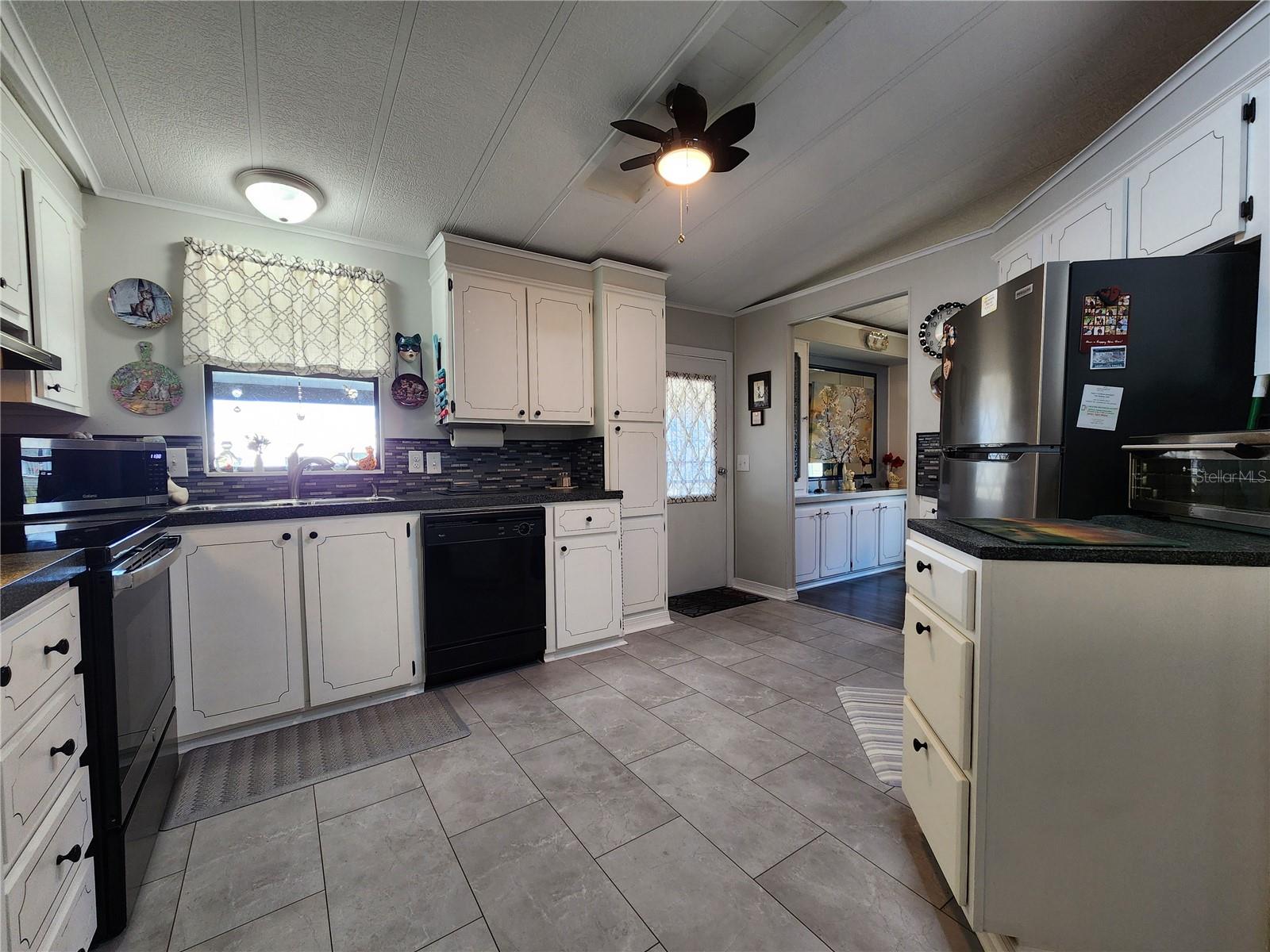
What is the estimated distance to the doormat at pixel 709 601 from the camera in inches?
152

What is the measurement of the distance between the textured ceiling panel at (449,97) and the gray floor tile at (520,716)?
8.19ft

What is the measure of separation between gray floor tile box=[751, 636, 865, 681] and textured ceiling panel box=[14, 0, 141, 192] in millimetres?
3737

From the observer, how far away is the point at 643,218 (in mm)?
2830

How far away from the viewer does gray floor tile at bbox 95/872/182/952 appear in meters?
1.20

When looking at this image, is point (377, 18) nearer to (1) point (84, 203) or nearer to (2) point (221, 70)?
(2) point (221, 70)

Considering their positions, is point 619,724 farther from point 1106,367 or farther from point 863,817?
point 1106,367

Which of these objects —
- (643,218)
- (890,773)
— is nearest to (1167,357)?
(890,773)

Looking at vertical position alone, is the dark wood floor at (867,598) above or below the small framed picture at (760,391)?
below

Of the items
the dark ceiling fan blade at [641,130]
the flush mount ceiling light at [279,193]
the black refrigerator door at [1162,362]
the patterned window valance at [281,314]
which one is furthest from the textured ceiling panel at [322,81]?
the black refrigerator door at [1162,362]

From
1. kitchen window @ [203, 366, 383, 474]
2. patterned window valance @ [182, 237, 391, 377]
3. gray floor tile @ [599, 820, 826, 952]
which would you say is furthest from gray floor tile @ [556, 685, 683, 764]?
patterned window valance @ [182, 237, 391, 377]

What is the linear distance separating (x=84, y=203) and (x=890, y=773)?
166 inches

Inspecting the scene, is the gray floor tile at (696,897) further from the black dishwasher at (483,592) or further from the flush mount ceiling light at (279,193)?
the flush mount ceiling light at (279,193)

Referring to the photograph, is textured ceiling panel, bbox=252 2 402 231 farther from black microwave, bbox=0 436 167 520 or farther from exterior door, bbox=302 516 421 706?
exterior door, bbox=302 516 421 706

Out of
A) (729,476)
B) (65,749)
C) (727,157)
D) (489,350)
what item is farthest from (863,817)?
(729,476)
